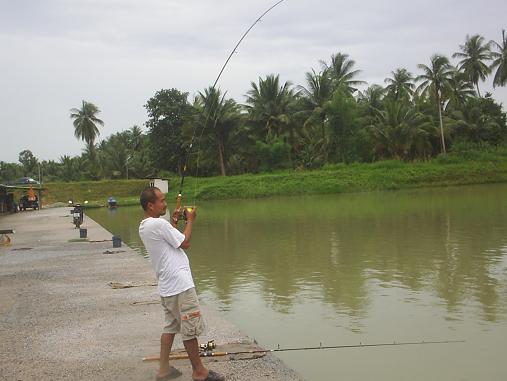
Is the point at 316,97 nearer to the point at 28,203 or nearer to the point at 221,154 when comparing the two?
the point at 221,154

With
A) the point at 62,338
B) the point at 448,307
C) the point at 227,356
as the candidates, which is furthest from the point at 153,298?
the point at 448,307

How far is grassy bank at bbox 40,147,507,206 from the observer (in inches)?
1346

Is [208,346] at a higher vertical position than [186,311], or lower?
lower

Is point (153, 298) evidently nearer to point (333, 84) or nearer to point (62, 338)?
point (62, 338)

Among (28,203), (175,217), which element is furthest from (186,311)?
(28,203)

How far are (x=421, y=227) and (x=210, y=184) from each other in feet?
78.4

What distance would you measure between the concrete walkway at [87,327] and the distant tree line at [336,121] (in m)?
27.4

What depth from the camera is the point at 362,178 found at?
3475 centimetres

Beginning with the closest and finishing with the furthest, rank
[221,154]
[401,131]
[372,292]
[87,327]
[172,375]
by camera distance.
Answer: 1. [172,375]
2. [87,327]
3. [372,292]
4. [401,131]
5. [221,154]

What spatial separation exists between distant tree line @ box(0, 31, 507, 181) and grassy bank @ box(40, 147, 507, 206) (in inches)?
74.8

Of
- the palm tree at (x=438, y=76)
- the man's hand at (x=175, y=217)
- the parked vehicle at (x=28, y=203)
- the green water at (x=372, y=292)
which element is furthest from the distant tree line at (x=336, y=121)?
the man's hand at (x=175, y=217)

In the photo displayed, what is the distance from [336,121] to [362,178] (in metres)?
4.71

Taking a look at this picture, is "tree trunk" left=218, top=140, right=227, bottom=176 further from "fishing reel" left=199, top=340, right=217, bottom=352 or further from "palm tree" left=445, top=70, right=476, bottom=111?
"fishing reel" left=199, top=340, right=217, bottom=352

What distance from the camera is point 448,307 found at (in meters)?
5.99
